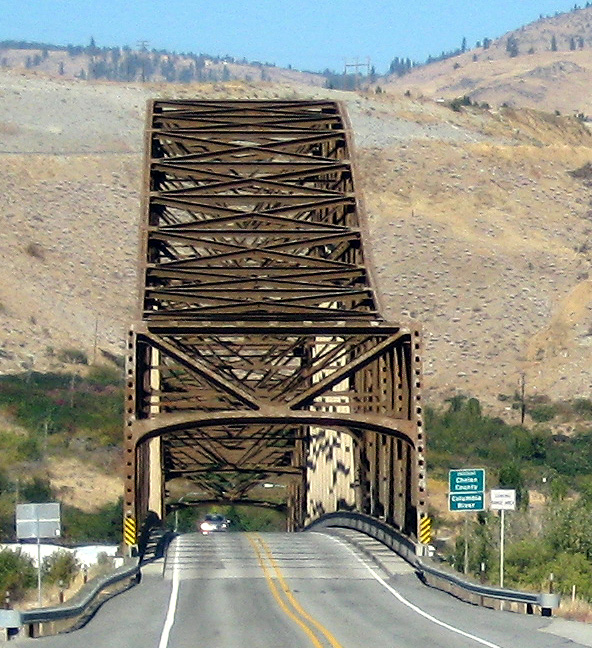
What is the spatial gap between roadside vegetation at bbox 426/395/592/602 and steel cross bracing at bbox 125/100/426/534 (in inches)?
129

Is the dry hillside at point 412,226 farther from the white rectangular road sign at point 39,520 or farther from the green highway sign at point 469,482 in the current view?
the white rectangular road sign at point 39,520

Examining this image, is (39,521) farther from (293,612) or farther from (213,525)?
(213,525)

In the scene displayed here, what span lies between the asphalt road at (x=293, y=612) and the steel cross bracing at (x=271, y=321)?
2191 mm

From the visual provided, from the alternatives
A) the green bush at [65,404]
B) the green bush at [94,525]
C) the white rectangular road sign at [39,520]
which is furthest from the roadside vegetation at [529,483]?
the green bush at [65,404]

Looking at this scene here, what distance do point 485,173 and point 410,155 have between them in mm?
6393

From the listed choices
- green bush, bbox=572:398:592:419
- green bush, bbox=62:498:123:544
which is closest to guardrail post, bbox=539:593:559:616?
green bush, bbox=62:498:123:544

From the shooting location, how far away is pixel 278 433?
68625mm

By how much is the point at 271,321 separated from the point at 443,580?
10.1 m

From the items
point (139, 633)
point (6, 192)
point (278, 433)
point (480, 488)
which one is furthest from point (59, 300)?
point (139, 633)

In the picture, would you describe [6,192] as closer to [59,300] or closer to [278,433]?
[59,300]

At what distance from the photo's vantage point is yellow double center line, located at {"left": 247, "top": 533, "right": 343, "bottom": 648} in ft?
79.2

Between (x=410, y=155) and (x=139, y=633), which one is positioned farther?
(x=410, y=155)

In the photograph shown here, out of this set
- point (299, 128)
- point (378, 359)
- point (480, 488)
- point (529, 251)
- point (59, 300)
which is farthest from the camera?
point (529, 251)

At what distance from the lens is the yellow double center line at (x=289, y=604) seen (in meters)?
24.1
